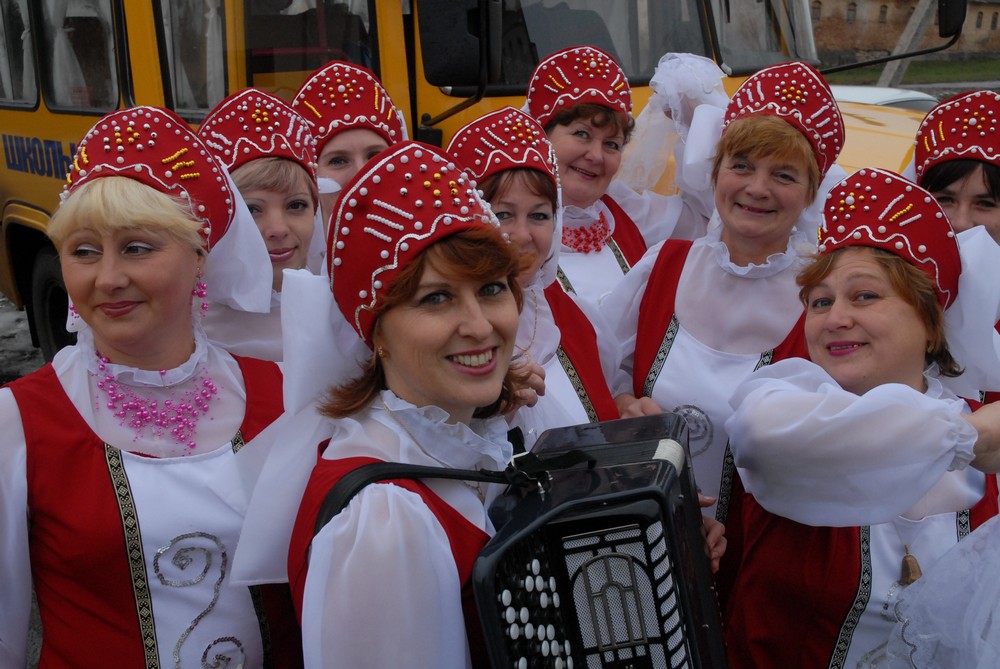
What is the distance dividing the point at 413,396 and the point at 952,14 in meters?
3.83

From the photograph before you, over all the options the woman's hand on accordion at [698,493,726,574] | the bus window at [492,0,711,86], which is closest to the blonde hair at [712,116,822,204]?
the woman's hand on accordion at [698,493,726,574]

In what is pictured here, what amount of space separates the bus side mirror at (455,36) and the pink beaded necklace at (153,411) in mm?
1647

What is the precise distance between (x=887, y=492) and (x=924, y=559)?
0.31 m

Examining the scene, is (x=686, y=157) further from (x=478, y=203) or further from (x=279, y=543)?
(x=279, y=543)

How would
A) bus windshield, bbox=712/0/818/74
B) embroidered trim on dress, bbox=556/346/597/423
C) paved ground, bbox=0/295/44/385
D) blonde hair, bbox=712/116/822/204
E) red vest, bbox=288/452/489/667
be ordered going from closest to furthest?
red vest, bbox=288/452/489/667
embroidered trim on dress, bbox=556/346/597/423
blonde hair, bbox=712/116/822/204
bus windshield, bbox=712/0/818/74
paved ground, bbox=0/295/44/385

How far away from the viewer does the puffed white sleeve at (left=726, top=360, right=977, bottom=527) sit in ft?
6.56

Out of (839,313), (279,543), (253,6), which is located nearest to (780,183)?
(839,313)

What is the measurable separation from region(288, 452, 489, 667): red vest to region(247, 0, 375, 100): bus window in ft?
9.07

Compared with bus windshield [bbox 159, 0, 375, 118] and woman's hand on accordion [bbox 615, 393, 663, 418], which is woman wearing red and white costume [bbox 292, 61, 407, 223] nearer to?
bus windshield [bbox 159, 0, 375, 118]

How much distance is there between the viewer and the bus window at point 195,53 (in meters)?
4.43

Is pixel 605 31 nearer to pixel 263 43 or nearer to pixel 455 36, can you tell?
pixel 455 36

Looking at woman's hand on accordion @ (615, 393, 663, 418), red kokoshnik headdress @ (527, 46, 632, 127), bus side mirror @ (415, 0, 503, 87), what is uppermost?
bus side mirror @ (415, 0, 503, 87)

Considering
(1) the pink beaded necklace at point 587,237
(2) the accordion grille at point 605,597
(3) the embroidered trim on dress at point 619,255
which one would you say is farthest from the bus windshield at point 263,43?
(2) the accordion grille at point 605,597

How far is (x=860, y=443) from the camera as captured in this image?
6.61 feet
